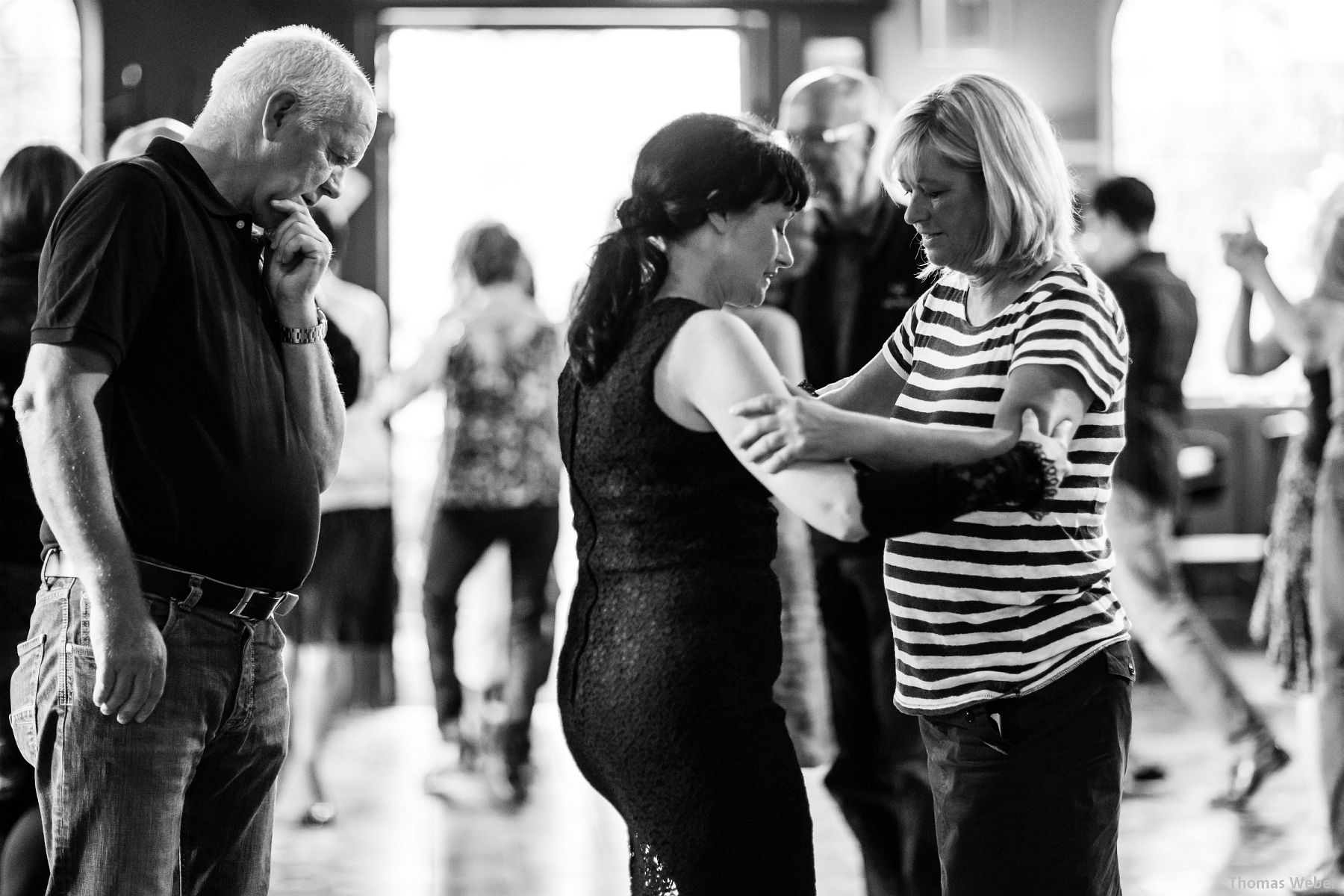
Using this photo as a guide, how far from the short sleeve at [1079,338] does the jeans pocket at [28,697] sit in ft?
3.82

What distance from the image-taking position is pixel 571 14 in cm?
666

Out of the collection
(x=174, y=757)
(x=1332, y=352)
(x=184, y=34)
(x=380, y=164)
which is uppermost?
(x=184, y=34)

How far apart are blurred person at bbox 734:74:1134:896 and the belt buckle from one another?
76cm

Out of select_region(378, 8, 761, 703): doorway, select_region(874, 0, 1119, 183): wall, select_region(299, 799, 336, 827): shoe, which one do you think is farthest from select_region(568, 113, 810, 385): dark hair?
select_region(874, 0, 1119, 183): wall

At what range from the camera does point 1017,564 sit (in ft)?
5.79

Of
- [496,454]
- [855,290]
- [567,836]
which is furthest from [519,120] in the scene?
[855,290]

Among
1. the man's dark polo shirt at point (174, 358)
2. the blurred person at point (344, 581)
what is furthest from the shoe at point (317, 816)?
the man's dark polo shirt at point (174, 358)

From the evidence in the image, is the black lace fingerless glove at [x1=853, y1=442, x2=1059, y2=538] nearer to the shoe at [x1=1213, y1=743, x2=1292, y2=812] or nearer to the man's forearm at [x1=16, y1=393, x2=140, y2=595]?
the man's forearm at [x1=16, y1=393, x2=140, y2=595]

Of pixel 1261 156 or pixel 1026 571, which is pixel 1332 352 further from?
pixel 1261 156

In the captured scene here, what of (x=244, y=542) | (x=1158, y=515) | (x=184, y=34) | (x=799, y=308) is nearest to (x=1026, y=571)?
(x=244, y=542)

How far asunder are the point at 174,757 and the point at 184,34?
489cm

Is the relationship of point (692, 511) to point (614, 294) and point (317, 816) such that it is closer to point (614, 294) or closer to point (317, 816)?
point (614, 294)

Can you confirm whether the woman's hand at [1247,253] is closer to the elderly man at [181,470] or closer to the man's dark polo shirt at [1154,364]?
the man's dark polo shirt at [1154,364]

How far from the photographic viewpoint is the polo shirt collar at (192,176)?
1765mm
